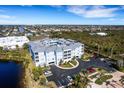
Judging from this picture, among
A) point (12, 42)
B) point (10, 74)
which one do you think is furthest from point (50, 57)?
point (12, 42)

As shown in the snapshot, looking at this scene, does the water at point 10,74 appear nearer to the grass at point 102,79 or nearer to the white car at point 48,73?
the white car at point 48,73

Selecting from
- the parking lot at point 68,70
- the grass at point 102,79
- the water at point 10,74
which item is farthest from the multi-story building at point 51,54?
the grass at point 102,79

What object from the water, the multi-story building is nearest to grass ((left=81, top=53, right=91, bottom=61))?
the multi-story building

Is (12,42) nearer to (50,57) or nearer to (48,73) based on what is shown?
(50,57)

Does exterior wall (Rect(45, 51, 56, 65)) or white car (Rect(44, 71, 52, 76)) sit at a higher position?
exterior wall (Rect(45, 51, 56, 65))

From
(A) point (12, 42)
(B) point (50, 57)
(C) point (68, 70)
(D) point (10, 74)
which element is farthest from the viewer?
(A) point (12, 42)

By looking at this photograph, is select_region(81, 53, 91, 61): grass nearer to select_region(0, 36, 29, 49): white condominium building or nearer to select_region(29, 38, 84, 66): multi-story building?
select_region(29, 38, 84, 66): multi-story building

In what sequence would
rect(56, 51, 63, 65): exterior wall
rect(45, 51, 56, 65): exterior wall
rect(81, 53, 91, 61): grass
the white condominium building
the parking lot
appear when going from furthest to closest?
1. the white condominium building
2. rect(81, 53, 91, 61): grass
3. rect(56, 51, 63, 65): exterior wall
4. rect(45, 51, 56, 65): exterior wall
5. the parking lot
